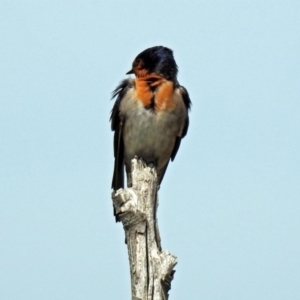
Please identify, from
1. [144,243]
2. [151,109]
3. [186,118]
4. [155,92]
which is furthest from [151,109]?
[144,243]

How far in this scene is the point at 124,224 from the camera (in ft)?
33.0

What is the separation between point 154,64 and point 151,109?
714 millimetres

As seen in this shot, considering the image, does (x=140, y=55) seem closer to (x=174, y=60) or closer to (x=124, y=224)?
(x=174, y=60)

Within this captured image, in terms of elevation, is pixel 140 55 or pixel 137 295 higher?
pixel 140 55

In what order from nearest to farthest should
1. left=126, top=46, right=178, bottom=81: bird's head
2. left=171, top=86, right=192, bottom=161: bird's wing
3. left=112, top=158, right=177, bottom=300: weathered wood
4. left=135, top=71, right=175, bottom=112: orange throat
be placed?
left=112, top=158, right=177, bottom=300: weathered wood < left=135, top=71, right=175, bottom=112: orange throat < left=126, top=46, right=178, bottom=81: bird's head < left=171, top=86, right=192, bottom=161: bird's wing

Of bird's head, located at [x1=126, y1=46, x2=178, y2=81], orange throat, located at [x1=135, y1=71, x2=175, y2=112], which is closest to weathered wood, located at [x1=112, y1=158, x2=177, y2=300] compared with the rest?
orange throat, located at [x1=135, y1=71, x2=175, y2=112]

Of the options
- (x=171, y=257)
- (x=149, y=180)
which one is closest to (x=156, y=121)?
(x=149, y=180)

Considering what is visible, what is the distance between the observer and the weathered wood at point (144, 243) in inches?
378

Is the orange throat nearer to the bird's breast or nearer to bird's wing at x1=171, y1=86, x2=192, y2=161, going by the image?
the bird's breast

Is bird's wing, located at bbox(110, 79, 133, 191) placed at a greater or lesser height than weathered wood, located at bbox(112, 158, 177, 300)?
greater

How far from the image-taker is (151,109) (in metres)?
13.6

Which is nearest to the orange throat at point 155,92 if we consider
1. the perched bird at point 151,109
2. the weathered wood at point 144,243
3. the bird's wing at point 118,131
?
the perched bird at point 151,109

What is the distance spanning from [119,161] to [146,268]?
4956 millimetres

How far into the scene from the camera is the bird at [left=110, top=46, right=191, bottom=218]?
13594 millimetres
